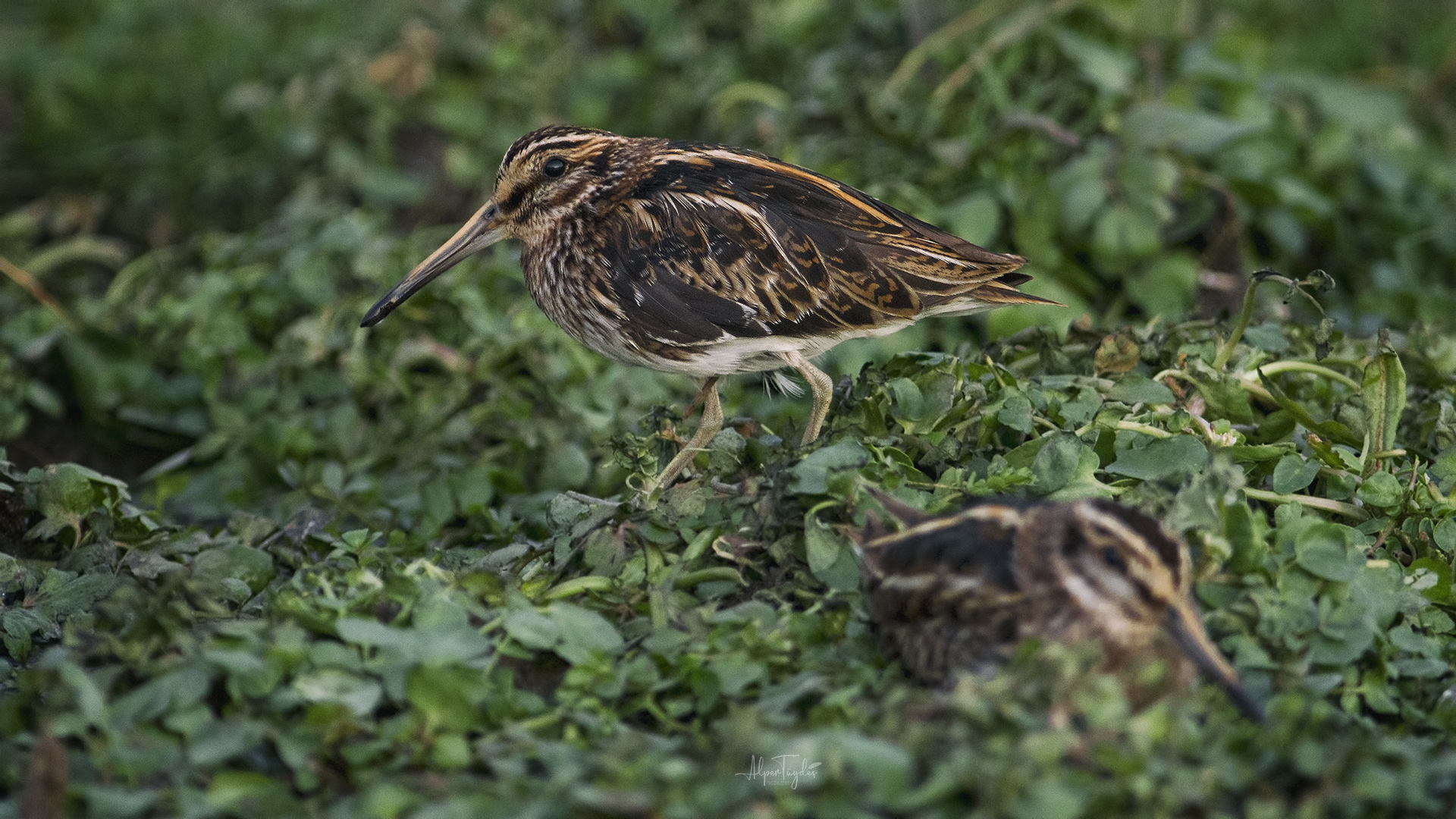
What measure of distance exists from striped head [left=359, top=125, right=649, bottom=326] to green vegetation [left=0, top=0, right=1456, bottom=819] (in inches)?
32.4

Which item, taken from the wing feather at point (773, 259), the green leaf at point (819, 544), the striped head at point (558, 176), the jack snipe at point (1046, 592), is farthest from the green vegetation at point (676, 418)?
the striped head at point (558, 176)

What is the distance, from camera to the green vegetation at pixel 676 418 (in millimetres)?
3459

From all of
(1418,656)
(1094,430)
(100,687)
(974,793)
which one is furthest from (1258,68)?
(100,687)

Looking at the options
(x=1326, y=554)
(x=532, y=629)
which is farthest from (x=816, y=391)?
(x=1326, y=554)

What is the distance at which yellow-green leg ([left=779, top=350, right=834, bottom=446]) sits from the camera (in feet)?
15.5

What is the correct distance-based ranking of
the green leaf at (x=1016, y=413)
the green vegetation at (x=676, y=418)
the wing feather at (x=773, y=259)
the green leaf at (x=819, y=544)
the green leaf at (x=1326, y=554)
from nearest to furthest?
the green vegetation at (x=676, y=418), the green leaf at (x=1326, y=554), the green leaf at (x=819, y=544), the green leaf at (x=1016, y=413), the wing feather at (x=773, y=259)

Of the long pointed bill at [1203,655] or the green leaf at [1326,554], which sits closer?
the long pointed bill at [1203,655]

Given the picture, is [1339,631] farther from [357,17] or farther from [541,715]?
[357,17]

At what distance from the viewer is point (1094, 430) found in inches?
180

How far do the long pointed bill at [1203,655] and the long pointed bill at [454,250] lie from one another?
2.93m

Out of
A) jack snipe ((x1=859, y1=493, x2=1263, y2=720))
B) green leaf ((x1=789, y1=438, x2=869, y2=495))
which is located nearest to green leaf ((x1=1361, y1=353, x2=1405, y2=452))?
jack snipe ((x1=859, y1=493, x2=1263, y2=720))

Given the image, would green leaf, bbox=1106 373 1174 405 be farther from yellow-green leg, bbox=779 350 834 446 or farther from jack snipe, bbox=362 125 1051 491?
yellow-green leg, bbox=779 350 834 446

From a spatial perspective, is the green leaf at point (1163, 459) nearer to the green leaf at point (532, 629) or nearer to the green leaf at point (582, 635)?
the green leaf at point (582, 635)

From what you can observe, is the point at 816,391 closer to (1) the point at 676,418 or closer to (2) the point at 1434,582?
(1) the point at 676,418
